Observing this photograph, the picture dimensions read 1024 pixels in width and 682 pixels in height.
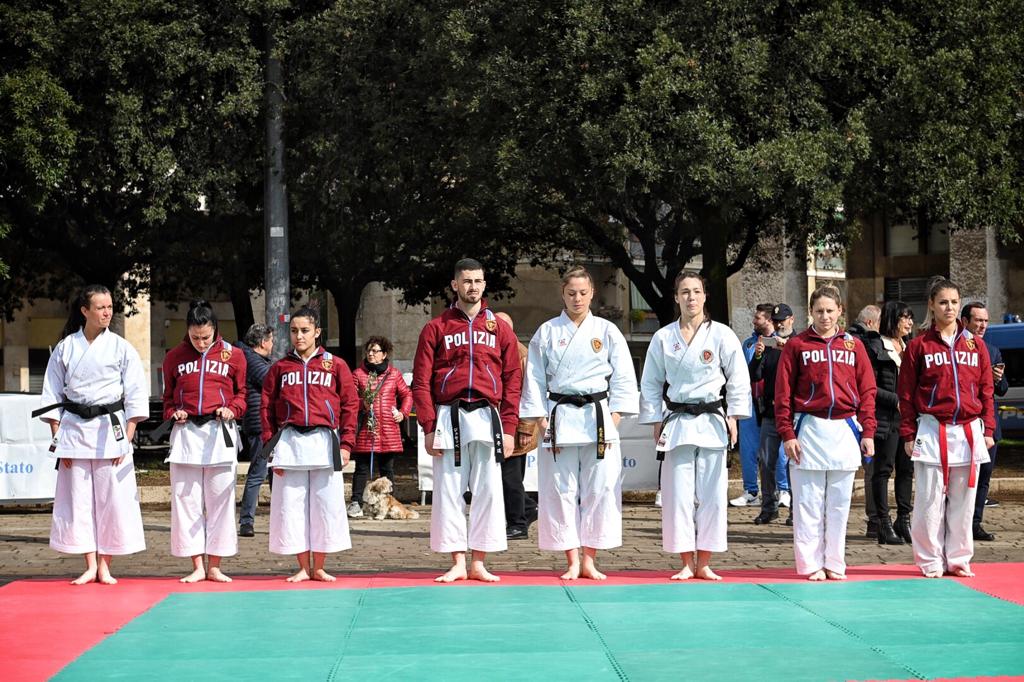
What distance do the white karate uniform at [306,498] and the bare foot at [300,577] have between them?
17cm

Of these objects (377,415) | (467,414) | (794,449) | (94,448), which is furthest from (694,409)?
(377,415)

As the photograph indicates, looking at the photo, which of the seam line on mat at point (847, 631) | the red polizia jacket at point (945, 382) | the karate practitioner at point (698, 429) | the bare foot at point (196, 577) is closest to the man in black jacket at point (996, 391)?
the red polizia jacket at point (945, 382)

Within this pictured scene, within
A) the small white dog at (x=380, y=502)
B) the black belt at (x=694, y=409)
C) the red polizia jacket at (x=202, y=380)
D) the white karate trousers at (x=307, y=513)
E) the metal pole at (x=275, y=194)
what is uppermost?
the metal pole at (x=275, y=194)

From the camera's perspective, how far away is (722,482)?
31.1 ft

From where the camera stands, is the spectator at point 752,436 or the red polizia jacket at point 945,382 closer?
the red polizia jacket at point 945,382

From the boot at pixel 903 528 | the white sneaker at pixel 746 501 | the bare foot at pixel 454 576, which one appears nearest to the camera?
the bare foot at pixel 454 576

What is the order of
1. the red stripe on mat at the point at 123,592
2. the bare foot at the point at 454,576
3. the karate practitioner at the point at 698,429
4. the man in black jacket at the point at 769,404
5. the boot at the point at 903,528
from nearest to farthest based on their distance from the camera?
the red stripe on mat at the point at 123,592, the karate practitioner at the point at 698,429, the bare foot at the point at 454,576, the boot at the point at 903,528, the man in black jacket at the point at 769,404

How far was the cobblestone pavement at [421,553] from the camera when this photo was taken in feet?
35.6

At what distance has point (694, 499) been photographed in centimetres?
953

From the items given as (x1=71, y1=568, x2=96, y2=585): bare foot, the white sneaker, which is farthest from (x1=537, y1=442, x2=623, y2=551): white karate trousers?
the white sneaker

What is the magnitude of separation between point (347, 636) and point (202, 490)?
106 inches

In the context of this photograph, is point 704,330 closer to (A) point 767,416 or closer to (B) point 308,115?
(A) point 767,416

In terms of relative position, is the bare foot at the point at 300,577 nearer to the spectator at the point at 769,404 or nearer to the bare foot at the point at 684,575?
the bare foot at the point at 684,575

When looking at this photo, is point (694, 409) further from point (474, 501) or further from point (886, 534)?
point (886, 534)
